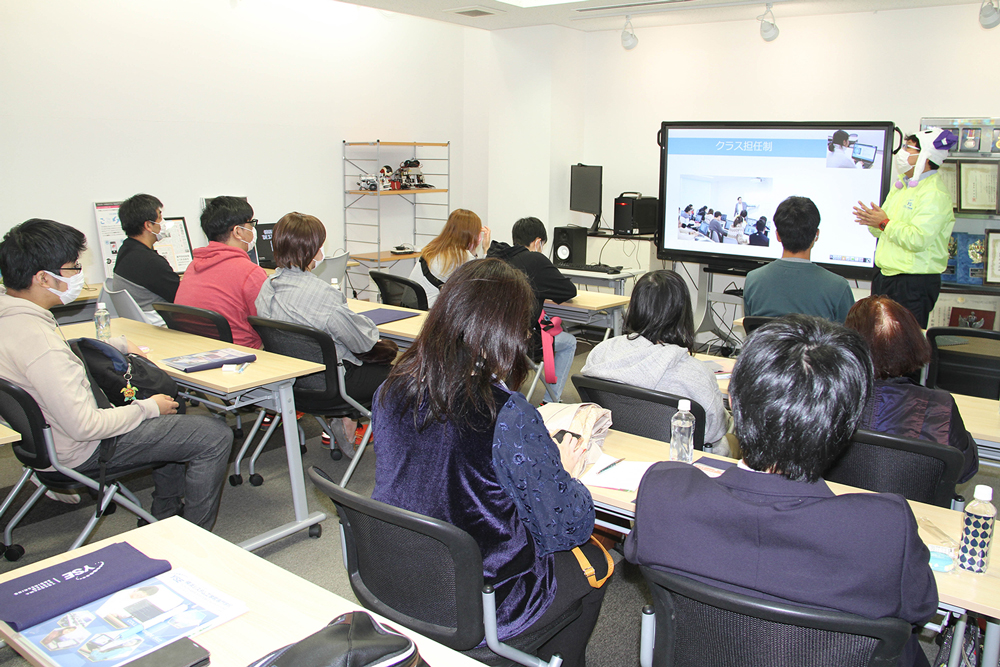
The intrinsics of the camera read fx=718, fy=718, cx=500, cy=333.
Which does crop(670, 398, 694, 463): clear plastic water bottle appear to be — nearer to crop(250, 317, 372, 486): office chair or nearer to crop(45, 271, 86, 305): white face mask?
crop(250, 317, 372, 486): office chair

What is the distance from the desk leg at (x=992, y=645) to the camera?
159 cm

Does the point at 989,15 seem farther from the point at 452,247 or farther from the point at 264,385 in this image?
the point at 264,385

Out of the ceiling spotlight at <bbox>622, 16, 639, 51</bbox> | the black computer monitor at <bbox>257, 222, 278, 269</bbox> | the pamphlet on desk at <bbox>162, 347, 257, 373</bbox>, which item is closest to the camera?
the pamphlet on desk at <bbox>162, 347, 257, 373</bbox>

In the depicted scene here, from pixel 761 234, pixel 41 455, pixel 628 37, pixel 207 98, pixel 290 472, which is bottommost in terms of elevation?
pixel 290 472

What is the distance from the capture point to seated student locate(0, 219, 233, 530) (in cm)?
234

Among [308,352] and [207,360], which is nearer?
[207,360]

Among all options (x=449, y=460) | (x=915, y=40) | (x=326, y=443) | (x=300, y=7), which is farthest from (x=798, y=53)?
(x=449, y=460)

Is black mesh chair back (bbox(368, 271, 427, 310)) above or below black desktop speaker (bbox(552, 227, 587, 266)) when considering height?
below

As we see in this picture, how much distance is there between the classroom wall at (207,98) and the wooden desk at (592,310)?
304 centimetres

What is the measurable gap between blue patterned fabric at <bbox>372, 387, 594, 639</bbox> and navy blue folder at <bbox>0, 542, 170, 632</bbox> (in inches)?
19.7

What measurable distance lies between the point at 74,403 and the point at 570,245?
15.4 ft

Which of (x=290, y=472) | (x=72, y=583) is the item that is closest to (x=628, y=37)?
(x=290, y=472)

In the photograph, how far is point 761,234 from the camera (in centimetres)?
590

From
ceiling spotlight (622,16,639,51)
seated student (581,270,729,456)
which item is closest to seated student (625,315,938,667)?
seated student (581,270,729,456)
